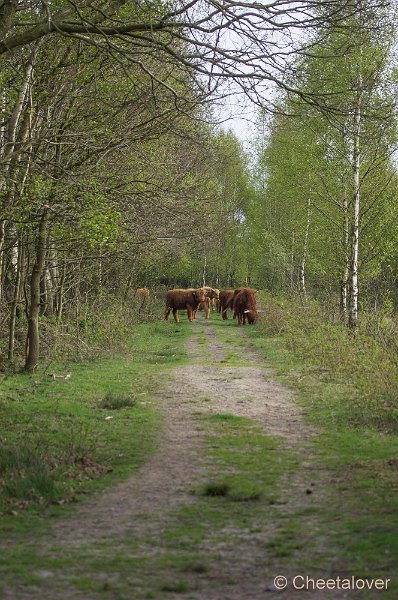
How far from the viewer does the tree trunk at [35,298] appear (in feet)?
53.1

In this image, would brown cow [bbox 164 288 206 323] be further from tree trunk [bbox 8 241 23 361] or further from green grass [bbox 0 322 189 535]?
tree trunk [bbox 8 241 23 361]

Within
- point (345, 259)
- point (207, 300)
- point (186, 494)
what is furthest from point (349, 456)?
point (207, 300)

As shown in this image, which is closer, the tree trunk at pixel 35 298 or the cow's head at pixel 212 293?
the tree trunk at pixel 35 298

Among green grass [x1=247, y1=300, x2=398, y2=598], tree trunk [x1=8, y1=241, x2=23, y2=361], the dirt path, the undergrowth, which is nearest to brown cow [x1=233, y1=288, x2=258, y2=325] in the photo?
the undergrowth

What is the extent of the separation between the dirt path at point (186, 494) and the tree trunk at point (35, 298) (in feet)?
10.1

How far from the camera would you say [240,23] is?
10.5 meters

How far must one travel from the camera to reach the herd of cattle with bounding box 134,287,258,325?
34.7 m

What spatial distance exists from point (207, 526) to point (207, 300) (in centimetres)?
3468

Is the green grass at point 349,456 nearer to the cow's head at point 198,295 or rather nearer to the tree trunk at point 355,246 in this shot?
the tree trunk at point 355,246

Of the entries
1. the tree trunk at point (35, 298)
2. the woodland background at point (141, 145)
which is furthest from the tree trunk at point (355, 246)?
the tree trunk at point (35, 298)

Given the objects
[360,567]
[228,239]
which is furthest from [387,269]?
[360,567]

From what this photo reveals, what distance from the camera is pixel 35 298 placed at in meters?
16.8

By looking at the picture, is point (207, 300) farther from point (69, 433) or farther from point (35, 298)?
point (69, 433)

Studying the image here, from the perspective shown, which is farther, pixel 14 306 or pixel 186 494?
pixel 14 306
